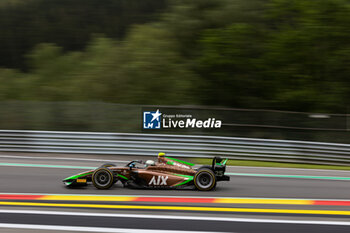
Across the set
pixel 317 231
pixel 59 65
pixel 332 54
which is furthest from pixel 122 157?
pixel 59 65

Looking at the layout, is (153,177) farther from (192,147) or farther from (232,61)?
(232,61)

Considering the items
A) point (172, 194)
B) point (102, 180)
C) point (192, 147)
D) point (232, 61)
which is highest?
point (232, 61)

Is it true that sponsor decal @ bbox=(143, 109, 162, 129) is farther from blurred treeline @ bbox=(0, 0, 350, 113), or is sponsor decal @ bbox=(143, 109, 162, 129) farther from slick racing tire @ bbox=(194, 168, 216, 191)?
slick racing tire @ bbox=(194, 168, 216, 191)

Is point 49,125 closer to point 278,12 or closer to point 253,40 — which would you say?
point 253,40

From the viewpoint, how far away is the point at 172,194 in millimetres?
9203

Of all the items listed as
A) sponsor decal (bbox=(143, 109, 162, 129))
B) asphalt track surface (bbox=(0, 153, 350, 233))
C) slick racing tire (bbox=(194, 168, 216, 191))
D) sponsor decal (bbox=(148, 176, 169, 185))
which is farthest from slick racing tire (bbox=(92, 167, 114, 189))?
sponsor decal (bbox=(143, 109, 162, 129))

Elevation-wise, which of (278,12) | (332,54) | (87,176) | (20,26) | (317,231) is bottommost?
(317,231)

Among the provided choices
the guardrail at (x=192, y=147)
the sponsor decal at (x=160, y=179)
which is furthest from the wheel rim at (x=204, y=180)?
the guardrail at (x=192, y=147)

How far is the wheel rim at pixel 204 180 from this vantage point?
9.41 meters

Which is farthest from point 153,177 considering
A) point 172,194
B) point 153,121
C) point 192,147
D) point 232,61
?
point 232,61

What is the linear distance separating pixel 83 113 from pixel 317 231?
10.4 metres

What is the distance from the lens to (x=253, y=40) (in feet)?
67.6

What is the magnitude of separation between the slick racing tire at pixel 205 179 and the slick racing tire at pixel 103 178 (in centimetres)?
183

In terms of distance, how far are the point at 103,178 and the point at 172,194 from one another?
1.55 metres
